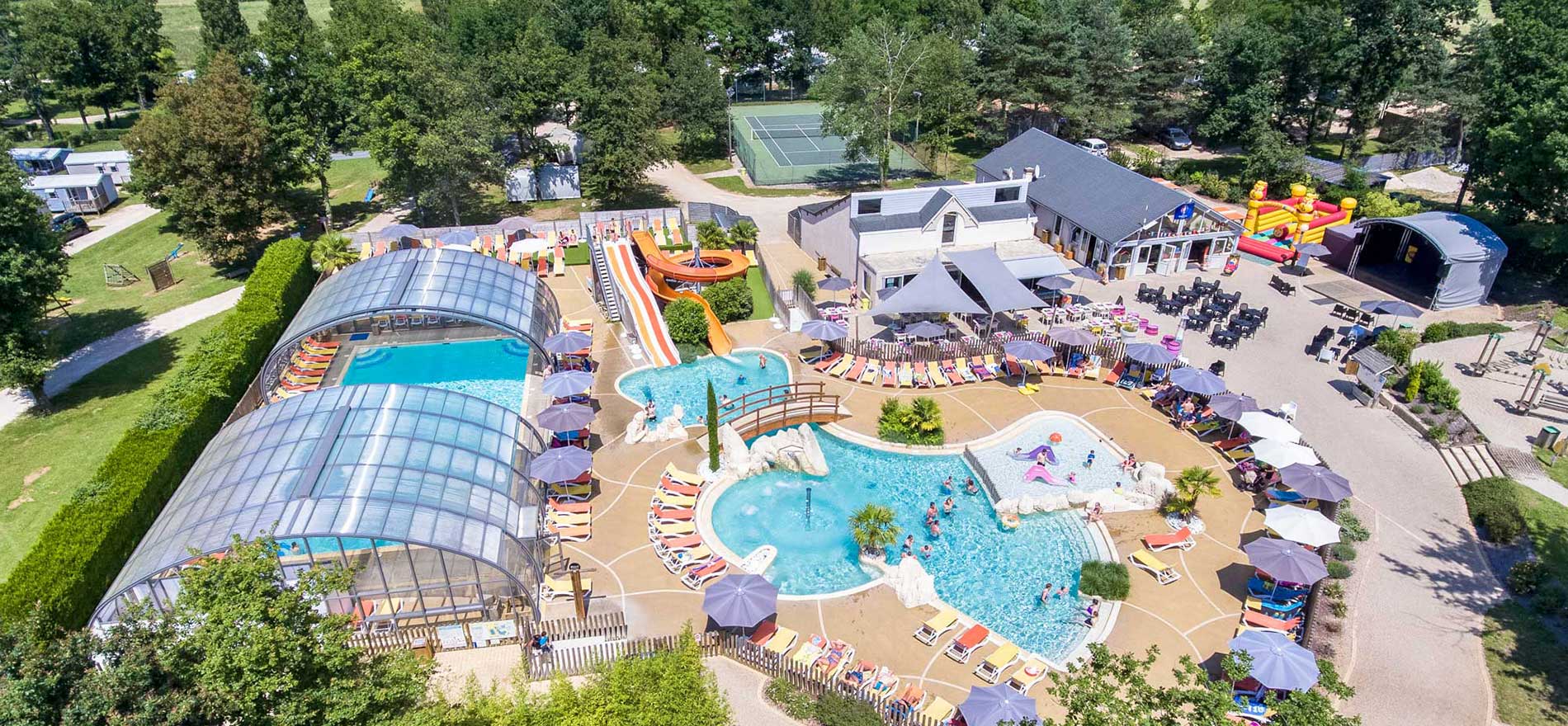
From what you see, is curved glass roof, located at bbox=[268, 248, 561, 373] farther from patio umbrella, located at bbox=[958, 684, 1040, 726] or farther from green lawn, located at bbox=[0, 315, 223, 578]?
patio umbrella, located at bbox=[958, 684, 1040, 726]

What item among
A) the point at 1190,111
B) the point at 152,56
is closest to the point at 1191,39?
the point at 1190,111

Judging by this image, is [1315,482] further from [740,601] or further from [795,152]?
[795,152]

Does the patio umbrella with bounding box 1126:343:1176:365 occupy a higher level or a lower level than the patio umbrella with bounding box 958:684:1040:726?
higher

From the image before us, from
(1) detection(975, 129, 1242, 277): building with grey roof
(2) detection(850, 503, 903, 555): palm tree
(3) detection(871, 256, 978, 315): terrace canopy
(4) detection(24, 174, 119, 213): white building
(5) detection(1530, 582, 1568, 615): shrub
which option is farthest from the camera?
(4) detection(24, 174, 119, 213): white building

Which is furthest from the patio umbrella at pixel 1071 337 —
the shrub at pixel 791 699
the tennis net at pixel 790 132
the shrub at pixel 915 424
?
the tennis net at pixel 790 132

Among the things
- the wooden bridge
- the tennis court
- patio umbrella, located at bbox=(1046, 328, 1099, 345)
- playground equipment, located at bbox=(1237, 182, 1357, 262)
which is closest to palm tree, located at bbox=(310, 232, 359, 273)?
the wooden bridge

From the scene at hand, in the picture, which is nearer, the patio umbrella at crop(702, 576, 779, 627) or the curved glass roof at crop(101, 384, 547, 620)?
the curved glass roof at crop(101, 384, 547, 620)
